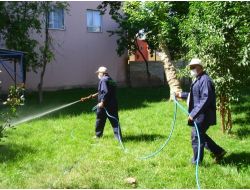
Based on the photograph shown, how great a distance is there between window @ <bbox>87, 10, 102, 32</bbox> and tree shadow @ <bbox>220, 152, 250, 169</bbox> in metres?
19.4

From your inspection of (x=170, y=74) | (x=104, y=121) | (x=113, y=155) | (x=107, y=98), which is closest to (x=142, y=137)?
(x=104, y=121)

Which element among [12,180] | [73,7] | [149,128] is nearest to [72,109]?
[149,128]

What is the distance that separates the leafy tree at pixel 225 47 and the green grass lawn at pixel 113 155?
110cm

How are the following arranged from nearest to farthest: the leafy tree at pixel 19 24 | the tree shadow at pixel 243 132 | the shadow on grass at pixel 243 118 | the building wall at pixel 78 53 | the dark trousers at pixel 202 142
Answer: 1. the dark trousers at pixel 202 142
2. the tree shadow at pixel 243 132
3. the shadow on grass at pixel 243 118
4. the leafy tree at pixel 19 24
5. the building wall at pixel 78 53

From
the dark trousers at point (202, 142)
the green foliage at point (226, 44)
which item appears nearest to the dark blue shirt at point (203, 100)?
the dark trousers at point (202, 142)

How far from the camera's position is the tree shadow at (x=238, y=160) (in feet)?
25.8

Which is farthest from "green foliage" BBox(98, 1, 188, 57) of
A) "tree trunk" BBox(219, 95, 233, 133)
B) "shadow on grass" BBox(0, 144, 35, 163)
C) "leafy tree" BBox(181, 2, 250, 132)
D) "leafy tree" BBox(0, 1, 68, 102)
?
"shadow on grass" BBox(0, 144, 35, 163)

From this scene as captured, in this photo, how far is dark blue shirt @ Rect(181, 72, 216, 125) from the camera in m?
7.54

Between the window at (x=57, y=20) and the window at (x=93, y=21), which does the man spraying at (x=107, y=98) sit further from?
the window at (x=93, y=21)

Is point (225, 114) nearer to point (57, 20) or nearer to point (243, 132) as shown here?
point (243, 132)

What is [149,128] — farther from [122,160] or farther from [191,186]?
[191,186]

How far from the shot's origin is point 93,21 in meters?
27.2

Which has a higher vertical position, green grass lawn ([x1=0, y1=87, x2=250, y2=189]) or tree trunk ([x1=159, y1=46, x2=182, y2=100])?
tree trunk ([x1=159, y1=46, x2=182, y2=100])

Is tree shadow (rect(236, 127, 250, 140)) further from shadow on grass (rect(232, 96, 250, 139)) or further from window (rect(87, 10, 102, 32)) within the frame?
window (rect(87, 10, 102, 32))
